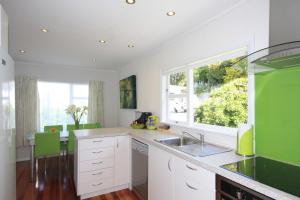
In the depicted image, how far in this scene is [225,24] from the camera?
180cm

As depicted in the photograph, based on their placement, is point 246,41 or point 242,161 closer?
point 242,161

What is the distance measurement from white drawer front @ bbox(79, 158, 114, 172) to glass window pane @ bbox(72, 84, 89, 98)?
108 inches

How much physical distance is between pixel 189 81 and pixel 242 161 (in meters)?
1.28

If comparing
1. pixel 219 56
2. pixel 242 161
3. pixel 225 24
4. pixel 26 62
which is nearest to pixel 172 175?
pixel 242 161

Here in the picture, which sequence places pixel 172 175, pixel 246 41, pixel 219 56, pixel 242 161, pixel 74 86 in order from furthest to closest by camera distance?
pixel 74 86 → pixel 219 56 → pixel 172 175 → pixel 246 41 → pixel 242 161

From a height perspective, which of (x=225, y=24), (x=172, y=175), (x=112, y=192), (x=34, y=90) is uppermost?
(x=225, y=24)

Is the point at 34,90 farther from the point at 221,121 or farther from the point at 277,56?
the point at 277,56

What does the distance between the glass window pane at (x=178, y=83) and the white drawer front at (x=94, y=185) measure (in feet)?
5.50

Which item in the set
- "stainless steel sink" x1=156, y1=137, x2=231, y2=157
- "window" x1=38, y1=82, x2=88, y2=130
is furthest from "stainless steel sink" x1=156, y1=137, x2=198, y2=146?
"window" x1=38, y1=82, x2=88, y2=130

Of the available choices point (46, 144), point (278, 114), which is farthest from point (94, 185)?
point (278, 114)

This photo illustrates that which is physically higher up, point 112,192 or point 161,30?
point 161,30

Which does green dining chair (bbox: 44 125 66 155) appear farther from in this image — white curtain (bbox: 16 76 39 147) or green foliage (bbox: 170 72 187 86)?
green foliage (bbox: 170 72 187 86)

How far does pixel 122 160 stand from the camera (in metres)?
2.60

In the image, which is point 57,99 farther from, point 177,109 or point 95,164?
point 177,109
